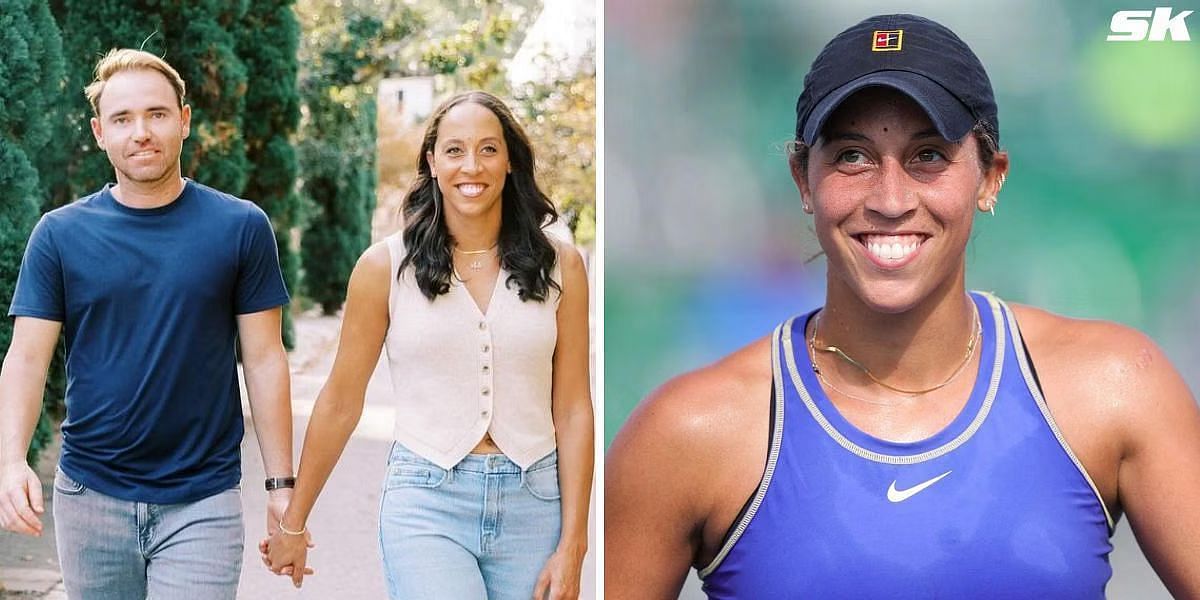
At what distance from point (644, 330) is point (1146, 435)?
1.15 meters

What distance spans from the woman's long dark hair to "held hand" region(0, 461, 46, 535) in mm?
A: 1015

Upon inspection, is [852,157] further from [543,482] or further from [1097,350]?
[543,482]

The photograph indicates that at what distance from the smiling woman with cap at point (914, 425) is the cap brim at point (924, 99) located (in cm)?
4

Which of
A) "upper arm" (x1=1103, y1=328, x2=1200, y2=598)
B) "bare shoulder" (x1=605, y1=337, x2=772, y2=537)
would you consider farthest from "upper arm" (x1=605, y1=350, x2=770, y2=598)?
"upper arm" (x1=1103, y1=328, x2=1200, y2=598)

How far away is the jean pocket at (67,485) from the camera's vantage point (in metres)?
3.02

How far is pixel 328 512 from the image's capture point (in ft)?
10.7

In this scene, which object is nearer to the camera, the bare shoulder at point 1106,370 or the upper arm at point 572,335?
the bare shoulder at point 1106,370

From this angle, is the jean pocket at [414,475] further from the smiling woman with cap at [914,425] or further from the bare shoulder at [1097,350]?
the bare shoulder at [1097,350]

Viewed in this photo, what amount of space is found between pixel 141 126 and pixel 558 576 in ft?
4.83


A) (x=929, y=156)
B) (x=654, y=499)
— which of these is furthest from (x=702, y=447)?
(x=929, y=156)

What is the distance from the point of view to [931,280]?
2760 mm

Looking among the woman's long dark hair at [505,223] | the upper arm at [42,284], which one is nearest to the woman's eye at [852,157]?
the woman's long dark hair at [505,223]

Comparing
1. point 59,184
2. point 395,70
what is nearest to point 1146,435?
point 395,70

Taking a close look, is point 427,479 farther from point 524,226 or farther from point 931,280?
point 931,280
